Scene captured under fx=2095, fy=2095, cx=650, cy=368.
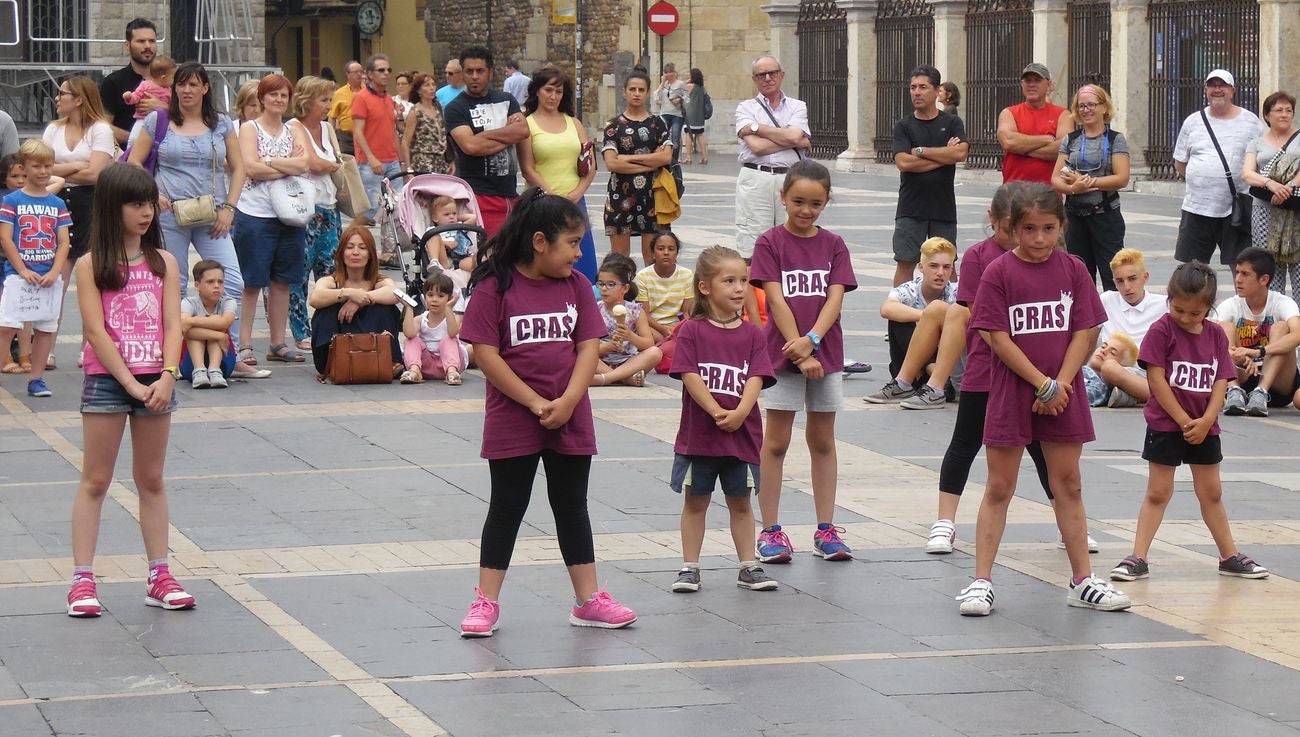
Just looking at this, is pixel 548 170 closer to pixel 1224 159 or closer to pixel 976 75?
pixel 1224 159

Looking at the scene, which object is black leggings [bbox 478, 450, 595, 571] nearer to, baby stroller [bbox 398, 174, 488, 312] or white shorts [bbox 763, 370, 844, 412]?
white shorts [bbox 763, 370, 844, 412]

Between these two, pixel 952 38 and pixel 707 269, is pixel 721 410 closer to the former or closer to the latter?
pixel 707 269

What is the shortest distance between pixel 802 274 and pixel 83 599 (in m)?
2.88

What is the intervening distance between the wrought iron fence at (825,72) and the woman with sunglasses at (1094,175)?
25.3 meters

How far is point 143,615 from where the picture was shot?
698cm

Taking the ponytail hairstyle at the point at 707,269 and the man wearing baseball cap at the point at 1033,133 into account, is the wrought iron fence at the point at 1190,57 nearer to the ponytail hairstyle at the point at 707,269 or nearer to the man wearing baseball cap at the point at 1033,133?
the man wearing baseball cap at the point at 1033,133

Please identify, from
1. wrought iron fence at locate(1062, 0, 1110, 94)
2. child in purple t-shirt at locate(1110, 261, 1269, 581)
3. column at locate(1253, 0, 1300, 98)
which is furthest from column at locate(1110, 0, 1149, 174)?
child in purple t-shirt at locate(1110, 261, 1269, 581)

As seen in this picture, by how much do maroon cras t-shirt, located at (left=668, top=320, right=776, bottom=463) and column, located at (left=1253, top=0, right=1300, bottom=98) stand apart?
20165 millimetres

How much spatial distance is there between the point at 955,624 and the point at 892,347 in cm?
589

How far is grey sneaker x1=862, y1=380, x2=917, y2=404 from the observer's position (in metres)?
12.1

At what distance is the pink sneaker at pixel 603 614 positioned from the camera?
268 inches

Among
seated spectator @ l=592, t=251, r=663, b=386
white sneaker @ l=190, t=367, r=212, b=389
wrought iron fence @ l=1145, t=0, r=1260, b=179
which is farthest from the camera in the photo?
wrought iron fence @ l=1145, t=0, r=1260, b=179

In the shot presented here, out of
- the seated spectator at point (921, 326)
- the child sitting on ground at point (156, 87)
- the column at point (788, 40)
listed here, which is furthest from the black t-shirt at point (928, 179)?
the column at point (788, 40)

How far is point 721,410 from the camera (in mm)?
7375
